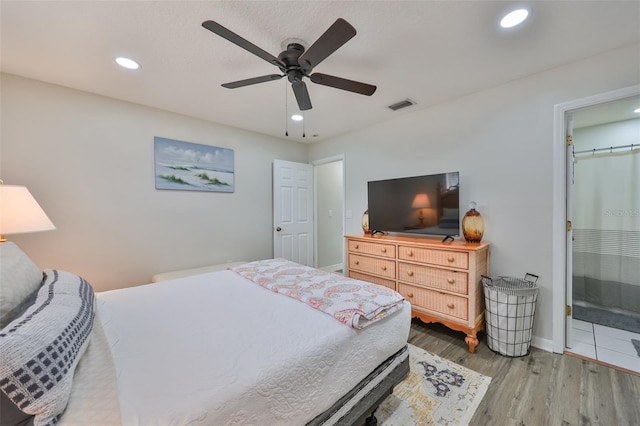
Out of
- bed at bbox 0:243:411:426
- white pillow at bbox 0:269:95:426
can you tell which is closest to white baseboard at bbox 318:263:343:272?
bed at bbox 0:243:411:426

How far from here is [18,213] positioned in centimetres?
173

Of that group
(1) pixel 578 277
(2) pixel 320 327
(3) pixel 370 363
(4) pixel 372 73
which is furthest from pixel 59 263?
(1) pixel 578 277

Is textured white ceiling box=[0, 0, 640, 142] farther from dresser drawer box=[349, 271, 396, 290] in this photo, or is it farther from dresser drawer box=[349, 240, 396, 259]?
dresser drawer box=[349, 271, 396, 290]

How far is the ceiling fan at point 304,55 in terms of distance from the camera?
131 cm

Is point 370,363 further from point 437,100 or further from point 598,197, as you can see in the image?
point 598,197

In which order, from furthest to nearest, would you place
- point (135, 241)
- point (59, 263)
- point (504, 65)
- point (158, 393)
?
point (135, 241) < point (59, 263) < point (504, 65) < point (158, 393)

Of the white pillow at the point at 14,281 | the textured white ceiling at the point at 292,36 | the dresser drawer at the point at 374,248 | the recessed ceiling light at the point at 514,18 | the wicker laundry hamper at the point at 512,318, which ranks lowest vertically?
the wicker laundry hamper at the point at 512,318

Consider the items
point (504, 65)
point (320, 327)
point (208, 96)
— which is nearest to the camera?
point (320, 327)

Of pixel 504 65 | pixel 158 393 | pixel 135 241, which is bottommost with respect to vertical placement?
pixel 158 393

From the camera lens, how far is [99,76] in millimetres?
2279

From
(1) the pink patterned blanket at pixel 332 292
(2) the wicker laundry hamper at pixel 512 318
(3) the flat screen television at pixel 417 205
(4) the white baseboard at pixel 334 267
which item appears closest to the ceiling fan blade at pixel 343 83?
(3) the flat screen television at pixel 417 205

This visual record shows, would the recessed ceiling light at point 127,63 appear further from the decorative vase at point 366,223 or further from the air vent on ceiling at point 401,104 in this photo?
the decorative vase at point 366,223

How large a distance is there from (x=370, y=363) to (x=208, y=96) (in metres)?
2.87

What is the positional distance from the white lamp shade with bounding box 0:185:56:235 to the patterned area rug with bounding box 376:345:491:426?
2.71 metres
